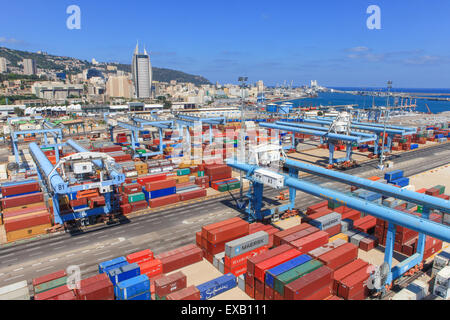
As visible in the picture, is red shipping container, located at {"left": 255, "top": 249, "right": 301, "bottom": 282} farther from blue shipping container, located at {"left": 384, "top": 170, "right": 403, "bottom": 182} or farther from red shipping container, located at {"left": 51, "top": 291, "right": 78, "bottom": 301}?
blue shipping container, located at {"left": 384, "top": 170, "right": 403, "bottom": 182}

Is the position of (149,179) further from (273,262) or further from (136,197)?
(273,262)

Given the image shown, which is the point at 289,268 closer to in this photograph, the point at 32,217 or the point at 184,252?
the point at 184,252

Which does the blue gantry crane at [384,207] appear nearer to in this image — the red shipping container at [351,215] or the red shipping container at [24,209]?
the red shipping container at [351,215]

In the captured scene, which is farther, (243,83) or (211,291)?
(243,83)

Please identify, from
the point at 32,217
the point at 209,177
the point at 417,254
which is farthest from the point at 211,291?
the point at 209,177

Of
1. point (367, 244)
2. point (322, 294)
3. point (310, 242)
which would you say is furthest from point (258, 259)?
point (367, 244)

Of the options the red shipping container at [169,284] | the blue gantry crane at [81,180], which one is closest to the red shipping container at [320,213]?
the red shipping container at [169,284]

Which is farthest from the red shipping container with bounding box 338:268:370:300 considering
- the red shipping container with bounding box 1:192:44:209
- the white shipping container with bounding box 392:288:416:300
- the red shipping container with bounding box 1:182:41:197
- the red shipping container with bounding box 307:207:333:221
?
the red shipping container with bounding box 1:182:41:197
